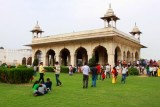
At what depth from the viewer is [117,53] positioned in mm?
35844

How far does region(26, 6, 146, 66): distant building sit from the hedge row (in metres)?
16.3

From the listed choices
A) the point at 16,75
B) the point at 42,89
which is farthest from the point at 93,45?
the point at 42,89

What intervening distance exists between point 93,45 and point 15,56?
2678 centimetres

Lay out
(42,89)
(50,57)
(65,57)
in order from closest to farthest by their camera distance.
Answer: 1. (42,89)
2. (65,57)
3. (50,57)

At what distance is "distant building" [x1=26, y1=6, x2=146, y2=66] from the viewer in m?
33.4

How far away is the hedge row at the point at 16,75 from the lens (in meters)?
17.6

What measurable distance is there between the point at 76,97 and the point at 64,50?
100 feet

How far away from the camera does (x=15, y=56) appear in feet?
186

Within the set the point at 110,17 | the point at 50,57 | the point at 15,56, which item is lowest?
the point at 50,57

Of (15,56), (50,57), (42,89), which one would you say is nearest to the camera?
(42,89)

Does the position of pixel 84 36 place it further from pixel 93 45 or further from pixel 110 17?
pixel 110 17

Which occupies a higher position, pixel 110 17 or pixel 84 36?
pixel 110 17

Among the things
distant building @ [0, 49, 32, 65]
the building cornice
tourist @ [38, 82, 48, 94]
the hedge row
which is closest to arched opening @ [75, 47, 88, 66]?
the building cornice

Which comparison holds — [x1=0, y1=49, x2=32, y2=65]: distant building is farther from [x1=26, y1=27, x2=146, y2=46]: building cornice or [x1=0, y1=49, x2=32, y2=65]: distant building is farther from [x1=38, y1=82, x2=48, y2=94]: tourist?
[x1=38, y1=82, x2=48, y2=94]: tourist
